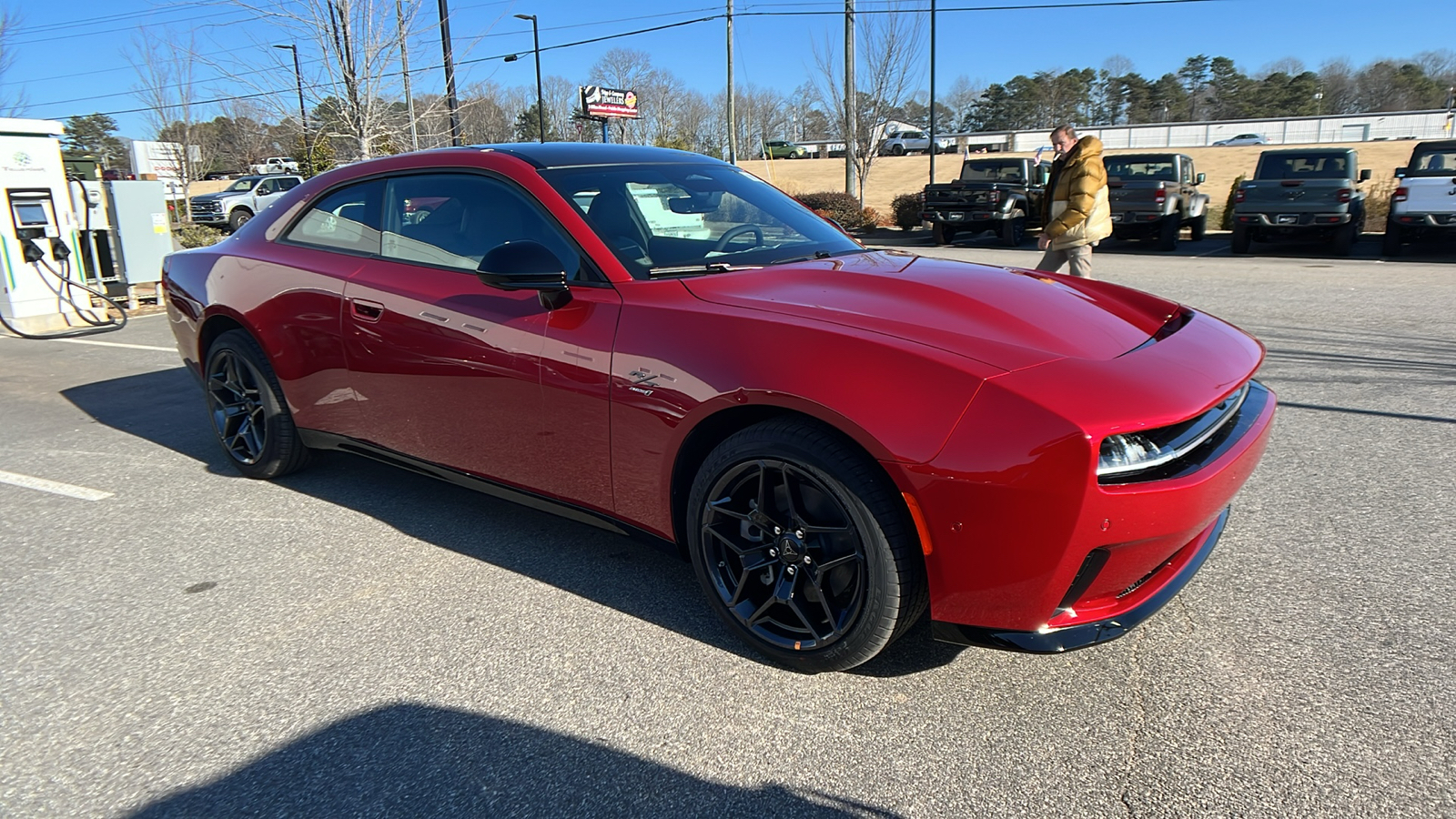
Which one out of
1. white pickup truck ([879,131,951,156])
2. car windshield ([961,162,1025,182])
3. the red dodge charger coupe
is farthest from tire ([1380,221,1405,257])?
white pickup truck ([879,131,951,156])

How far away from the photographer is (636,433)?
292 cm

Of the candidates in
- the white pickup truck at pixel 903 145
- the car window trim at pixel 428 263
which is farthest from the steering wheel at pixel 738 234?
the white pickup truck at pixel 903 145

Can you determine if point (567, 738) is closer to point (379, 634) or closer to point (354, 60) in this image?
point (379, 634)

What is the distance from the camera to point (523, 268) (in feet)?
9.64

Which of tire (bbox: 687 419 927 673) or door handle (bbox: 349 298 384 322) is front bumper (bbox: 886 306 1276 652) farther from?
door handle (bbox: 349 298 384 322)

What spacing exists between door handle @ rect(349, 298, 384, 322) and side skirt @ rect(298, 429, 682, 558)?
58 cm

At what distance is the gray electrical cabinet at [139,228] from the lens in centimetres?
1095

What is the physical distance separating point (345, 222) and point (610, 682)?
2576 millimetres

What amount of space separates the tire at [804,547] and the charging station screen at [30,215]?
10.1 metres

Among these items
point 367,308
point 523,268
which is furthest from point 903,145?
point 523,268

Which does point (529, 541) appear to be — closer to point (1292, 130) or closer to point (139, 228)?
point (139, 228)

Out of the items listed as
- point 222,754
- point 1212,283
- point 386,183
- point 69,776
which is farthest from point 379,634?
point 1212,283

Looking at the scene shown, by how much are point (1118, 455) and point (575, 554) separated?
7.16 ft

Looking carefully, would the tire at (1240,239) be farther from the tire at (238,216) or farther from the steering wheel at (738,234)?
the tire at (238,216)
